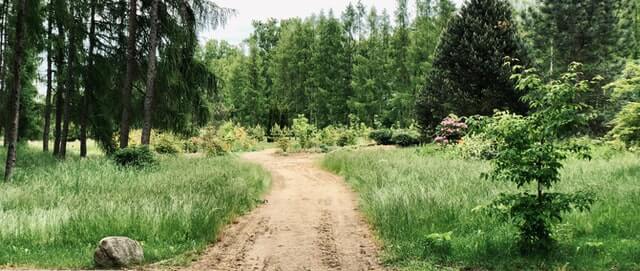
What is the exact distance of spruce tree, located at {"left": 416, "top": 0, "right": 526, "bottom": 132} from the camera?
883 inches

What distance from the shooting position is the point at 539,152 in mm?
6246

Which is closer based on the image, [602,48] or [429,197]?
[429,197]

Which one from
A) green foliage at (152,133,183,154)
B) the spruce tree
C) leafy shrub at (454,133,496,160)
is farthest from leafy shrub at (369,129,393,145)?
leafy shrub at (454,133,496,160)

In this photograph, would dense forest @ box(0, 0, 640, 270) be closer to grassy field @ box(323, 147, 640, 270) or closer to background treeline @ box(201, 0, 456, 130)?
grassy field @ box(323, 147, 640, 270)

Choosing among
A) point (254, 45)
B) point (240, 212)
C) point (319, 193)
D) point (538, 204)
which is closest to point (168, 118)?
point (319, 193)

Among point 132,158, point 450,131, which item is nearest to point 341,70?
point 450,131

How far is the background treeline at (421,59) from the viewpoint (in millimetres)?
23188

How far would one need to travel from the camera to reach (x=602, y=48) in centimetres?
3203

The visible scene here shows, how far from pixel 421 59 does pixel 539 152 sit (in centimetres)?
4289

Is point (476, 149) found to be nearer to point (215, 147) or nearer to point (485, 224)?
point (485, 224)

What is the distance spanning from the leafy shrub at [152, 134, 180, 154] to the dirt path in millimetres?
16611

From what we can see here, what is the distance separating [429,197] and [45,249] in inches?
248

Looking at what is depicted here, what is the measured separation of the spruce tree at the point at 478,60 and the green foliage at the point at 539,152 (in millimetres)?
15783

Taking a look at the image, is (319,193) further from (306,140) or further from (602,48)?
(602,48)
